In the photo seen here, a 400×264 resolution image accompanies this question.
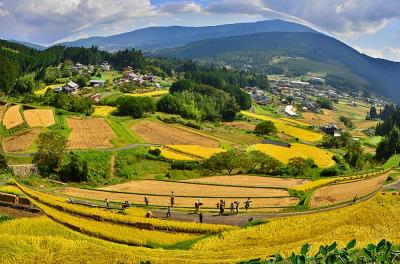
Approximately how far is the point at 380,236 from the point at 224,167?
117ft

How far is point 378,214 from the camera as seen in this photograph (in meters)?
25.5

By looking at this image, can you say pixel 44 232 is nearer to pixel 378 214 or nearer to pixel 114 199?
pixel 114 199

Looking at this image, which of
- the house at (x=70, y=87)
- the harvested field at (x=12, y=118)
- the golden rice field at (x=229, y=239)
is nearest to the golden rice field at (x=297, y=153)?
the harvested field at (x=12, y=118)

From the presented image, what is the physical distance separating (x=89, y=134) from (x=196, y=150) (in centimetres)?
1626

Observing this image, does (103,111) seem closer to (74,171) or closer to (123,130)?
(123,130)

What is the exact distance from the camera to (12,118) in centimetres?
7069

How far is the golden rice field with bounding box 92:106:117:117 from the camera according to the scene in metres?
88.7

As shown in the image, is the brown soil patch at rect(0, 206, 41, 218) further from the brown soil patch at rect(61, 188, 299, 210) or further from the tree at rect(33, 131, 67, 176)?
the tree at rect(33, 131, 67, 176)

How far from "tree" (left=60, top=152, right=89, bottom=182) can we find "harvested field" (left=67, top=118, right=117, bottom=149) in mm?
8865

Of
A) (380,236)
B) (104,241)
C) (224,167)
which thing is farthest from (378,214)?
(224,167)

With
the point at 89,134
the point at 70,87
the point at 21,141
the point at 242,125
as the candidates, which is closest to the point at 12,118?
the point at 89,134

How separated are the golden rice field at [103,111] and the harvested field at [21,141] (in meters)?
23.4

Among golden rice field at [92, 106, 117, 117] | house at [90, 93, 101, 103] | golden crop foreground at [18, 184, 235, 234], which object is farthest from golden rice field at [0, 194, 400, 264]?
house at [90, 93, 101, 103]

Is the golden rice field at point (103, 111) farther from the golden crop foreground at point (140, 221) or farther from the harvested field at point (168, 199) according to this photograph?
the golden crop foreground at point (140, 221)
